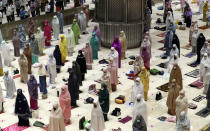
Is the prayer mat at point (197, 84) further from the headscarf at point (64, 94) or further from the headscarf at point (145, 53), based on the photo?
the headscarf at point (64, 94)

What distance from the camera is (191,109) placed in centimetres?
1877

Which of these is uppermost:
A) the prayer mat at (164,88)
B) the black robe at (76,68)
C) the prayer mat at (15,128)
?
the black robe at (76,68)

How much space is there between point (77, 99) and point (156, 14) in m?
15.1

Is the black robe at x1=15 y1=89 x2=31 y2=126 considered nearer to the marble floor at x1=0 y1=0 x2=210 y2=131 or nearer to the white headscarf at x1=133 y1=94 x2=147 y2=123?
the marble floor at x1=0 y1=0 x2=210 y2=131

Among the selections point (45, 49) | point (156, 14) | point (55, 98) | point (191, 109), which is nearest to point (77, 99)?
point (55, 98)

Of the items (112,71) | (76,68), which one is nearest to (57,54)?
(76,68)

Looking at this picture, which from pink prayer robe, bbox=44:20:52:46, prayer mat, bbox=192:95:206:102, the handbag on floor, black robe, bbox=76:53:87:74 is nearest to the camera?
the handbag on floor

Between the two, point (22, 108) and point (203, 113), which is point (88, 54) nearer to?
point (22, 108)

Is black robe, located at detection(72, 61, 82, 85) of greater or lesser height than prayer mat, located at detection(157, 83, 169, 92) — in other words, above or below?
above

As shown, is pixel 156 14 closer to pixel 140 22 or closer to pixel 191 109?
pixel 140 22

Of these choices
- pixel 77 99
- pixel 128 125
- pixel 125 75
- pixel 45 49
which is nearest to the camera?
pixel 128 125

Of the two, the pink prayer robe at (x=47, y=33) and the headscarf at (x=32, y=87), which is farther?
the pink prayer robe at (x=47, y=33)

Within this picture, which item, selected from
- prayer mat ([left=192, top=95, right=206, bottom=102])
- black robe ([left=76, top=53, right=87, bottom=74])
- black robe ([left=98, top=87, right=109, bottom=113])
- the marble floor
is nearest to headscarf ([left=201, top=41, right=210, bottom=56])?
the marble floor

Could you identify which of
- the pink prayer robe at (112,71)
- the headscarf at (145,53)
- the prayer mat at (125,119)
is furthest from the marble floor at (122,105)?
the headscarf at (145,53)
